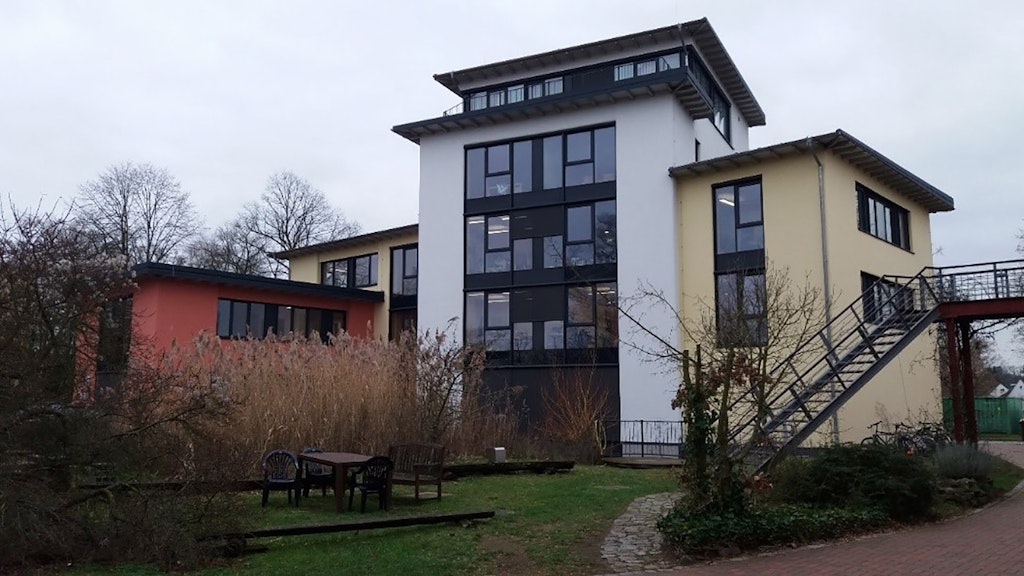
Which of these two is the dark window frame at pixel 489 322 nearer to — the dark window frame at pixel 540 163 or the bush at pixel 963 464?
the dark window frame at pixel 540 163

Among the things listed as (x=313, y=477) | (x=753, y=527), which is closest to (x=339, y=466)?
(x=313, y=477)

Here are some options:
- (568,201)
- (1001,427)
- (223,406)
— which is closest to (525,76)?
(568,201)

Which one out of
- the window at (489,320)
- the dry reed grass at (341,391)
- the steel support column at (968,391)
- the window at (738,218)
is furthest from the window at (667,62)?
the dry reed grass at (341,391)

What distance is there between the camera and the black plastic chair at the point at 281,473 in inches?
432

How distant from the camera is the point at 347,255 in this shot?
34844 millimetres

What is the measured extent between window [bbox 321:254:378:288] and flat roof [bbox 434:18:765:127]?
843cm

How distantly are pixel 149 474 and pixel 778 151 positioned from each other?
690 inches

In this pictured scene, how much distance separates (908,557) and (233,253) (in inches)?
2032

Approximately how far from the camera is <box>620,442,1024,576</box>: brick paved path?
26.1ft

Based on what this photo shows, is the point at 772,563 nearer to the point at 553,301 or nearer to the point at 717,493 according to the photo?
the point at 717,493

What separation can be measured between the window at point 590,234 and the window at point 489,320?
103 inches

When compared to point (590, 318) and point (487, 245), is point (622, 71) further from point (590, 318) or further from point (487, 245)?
point (590, 318)

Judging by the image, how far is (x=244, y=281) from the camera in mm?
27250

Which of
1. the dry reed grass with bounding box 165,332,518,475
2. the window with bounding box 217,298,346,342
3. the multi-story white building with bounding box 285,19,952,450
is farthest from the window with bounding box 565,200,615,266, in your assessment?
the dry reed grass with bounding box 165,332,518,475
